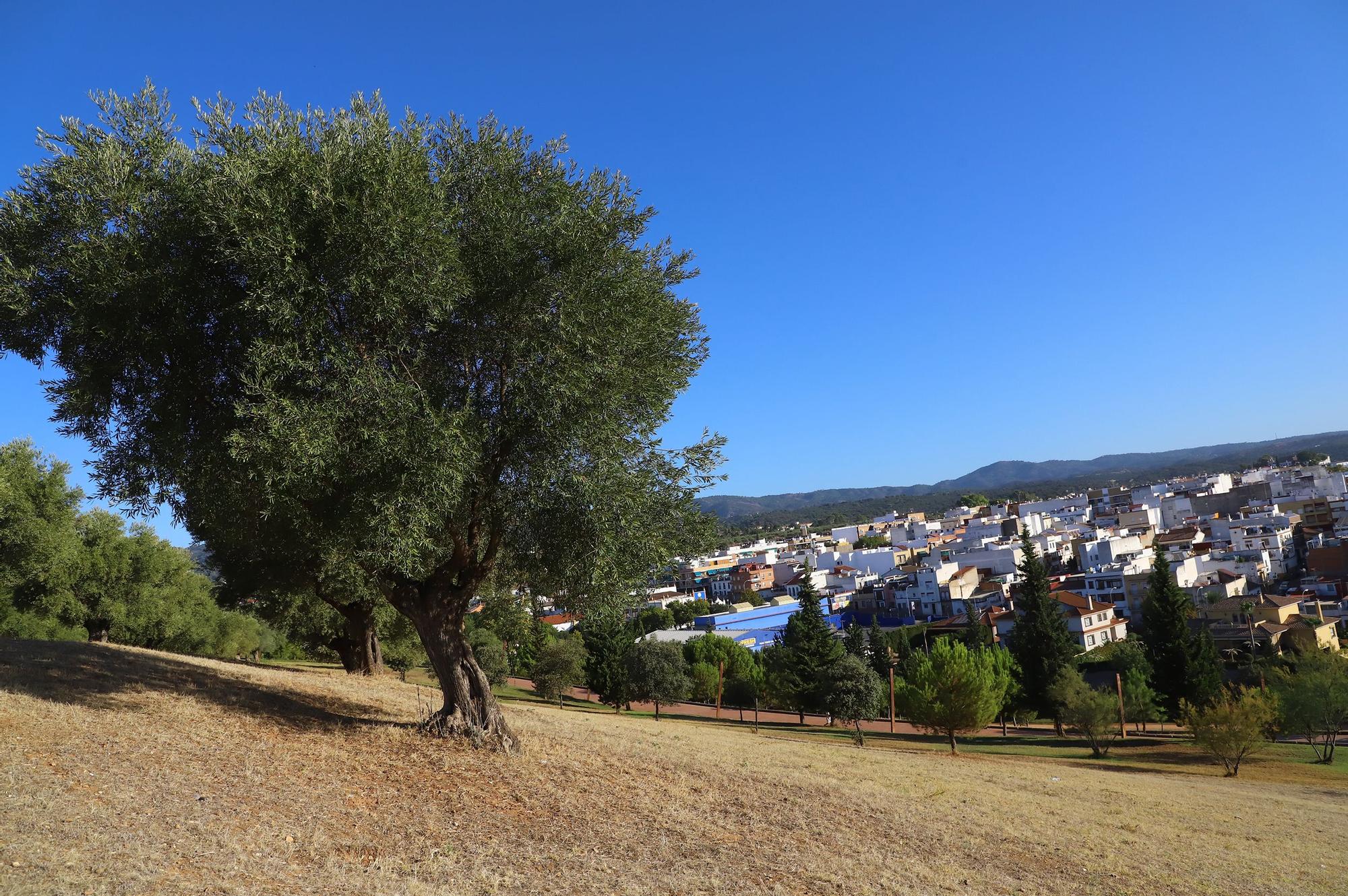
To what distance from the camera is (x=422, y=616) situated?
44.3 feet

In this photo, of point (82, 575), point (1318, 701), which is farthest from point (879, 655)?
point (82, 575)

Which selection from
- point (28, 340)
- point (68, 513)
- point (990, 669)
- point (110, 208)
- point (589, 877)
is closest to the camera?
point (589, 877)

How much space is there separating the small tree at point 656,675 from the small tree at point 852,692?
12.8 m

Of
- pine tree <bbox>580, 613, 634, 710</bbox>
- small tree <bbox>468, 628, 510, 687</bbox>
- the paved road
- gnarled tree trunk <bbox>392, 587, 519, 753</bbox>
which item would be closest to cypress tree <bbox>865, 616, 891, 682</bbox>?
the paved road

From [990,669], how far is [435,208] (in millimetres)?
Result: 48615

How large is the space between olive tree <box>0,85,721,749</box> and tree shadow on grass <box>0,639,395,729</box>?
2994 millimetres

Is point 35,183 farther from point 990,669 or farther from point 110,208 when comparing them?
point 990,669

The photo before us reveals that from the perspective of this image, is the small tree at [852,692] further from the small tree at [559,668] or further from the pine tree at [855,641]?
the pine tree at [855,641]

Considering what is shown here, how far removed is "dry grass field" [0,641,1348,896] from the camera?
7316 millimetres

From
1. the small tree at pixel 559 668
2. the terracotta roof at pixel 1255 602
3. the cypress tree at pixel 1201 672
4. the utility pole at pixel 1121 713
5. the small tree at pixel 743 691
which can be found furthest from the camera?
the terracotta roof at pixel 1255 602

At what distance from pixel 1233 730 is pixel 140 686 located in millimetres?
38849

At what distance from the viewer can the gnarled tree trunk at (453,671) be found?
521 inches

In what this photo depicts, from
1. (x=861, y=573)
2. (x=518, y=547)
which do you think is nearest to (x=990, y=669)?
(x=518, y=547)

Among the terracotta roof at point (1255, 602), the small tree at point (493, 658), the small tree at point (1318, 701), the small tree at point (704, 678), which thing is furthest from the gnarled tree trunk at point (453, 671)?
the terracotta roof at point (1255, 602)
